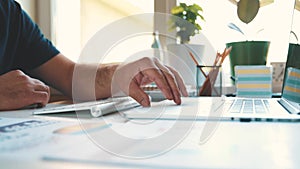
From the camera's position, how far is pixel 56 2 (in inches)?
69.2

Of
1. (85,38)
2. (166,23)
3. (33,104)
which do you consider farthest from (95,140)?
(85,38)

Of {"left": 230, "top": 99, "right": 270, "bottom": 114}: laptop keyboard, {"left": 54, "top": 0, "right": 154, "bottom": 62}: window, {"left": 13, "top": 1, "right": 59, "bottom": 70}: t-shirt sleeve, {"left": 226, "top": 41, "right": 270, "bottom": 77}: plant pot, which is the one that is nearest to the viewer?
{"left": 230, "top": 99, "right": 270, "bottom": 114}: laptop keyboard

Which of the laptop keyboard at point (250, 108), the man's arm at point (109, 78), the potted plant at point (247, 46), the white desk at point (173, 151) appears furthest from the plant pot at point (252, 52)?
the white desk at point (173, 151)

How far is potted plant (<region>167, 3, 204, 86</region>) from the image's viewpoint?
4.58ft

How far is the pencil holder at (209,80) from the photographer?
1.17 m

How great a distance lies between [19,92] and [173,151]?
1.83ft

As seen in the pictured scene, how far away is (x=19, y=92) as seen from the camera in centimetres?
72

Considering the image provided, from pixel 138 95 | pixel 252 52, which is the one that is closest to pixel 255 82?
pixel 252 52

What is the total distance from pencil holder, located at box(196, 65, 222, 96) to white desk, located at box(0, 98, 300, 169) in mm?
796

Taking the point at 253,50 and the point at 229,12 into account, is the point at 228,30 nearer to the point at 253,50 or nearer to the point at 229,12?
the point at 229,12

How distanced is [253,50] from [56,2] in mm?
1069

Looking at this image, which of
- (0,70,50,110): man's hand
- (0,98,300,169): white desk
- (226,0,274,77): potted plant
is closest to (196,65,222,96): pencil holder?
(226,0,274,77): potted plant

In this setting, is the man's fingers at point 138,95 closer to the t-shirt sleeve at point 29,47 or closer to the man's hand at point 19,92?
the man's hand at point 19,92

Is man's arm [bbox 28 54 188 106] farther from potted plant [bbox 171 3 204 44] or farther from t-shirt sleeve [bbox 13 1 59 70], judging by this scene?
potted plant [bbox 171 3 204 44]
